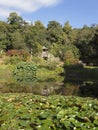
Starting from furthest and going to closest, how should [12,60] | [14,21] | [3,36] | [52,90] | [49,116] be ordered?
[14,21], [3,36], [12,60], [52,90], [49,116]

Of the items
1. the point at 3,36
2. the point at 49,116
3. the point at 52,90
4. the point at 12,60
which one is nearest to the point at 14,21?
the point at 3,36

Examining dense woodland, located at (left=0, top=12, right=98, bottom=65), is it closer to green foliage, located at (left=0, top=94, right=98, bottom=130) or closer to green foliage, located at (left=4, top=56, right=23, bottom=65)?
green foliage, located at (left=4, top=56, right=23, bottom=65)

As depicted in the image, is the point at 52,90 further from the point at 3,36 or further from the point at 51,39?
the point at 51,39

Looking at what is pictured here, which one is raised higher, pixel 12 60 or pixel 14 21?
pixel 14 21

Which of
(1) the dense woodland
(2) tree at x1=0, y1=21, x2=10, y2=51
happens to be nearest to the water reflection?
(1) the dense woodland

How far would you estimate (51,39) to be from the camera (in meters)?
64.3

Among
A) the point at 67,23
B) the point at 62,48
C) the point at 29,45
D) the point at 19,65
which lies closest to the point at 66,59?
the point at 62,48

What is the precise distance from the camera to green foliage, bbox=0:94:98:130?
3.97 metres

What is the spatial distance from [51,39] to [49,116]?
2372 inches

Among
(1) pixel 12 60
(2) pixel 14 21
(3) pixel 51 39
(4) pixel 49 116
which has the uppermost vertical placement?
(2) pixel 14 21

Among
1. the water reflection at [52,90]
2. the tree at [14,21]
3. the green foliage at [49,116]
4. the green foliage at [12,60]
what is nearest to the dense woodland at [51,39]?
the tree at [14,21]

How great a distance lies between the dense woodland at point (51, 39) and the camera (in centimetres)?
5106

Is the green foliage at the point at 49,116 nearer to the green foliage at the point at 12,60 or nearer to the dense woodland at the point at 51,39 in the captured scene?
Answer: the green foliage at the point at 12,60

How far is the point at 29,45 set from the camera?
5681 centimetres
